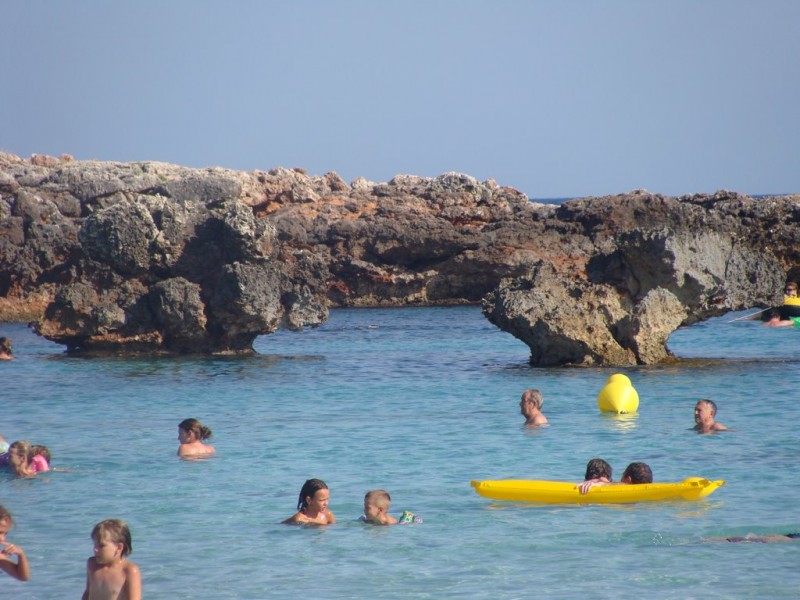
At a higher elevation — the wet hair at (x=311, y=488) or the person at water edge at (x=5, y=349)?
the person at water edge at (x=5, y=349)

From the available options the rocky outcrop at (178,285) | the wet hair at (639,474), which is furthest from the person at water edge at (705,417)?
the rocky outcrop at (178,285)

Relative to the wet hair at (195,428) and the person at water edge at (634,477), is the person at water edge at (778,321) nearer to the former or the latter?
the person at water edge at (634,477)

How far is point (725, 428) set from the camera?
16.5 m

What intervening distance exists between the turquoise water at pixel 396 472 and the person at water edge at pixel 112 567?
6.44 ft

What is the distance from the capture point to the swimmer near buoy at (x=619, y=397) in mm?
17812

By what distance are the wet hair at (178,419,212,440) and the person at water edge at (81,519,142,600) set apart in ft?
23.5

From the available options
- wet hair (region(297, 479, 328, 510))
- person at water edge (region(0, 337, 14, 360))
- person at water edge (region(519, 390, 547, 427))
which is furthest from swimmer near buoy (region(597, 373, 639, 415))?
person at water edge (region(0, 337, 14, 360))

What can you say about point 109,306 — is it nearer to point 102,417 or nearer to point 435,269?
point 102,417

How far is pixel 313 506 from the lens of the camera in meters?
11.5

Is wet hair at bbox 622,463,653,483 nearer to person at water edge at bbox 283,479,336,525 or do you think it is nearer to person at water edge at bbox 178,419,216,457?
person at water edge at bbox 283,479,336,525

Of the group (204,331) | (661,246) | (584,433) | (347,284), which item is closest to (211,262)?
(204,331)

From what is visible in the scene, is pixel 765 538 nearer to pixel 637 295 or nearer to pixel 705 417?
pixel 705 417

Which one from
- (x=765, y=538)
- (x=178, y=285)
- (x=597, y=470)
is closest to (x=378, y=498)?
(x=597, y=470)

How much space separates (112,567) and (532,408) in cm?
1016
